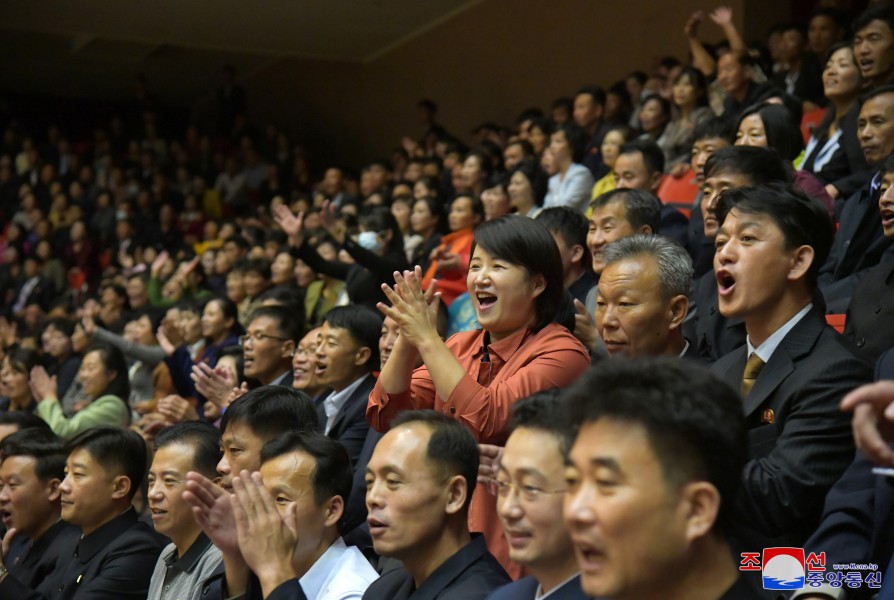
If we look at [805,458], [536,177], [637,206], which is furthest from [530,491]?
[536,177]

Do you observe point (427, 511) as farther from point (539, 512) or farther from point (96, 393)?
point (96, 393)

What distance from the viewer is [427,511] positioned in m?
2.29

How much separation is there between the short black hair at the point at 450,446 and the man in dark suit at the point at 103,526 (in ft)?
4.87

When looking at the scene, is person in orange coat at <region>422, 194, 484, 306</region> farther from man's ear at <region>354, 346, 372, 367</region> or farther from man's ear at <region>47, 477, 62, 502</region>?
man's ear at <region>47, 477, 62, 502</region>

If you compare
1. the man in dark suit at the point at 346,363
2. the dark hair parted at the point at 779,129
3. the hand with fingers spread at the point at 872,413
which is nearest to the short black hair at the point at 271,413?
the man in dark suit at the point at 346,363

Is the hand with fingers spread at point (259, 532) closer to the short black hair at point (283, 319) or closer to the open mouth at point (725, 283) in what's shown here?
the open mouth at point (725, 283)

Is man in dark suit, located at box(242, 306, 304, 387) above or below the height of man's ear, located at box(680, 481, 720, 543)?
above

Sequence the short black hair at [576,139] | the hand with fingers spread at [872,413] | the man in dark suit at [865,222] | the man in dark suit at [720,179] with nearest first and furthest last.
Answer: the hand with fingers spread at [872,413] < the man in dark suit at [720,179] < the man in dark suit at [865,222] < the short black hair at [576,139]

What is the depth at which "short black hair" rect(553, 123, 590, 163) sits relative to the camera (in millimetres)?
6391

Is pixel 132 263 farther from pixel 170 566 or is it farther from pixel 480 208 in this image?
pixel 170 566

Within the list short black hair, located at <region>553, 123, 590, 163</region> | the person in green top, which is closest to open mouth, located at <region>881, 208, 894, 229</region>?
short black hair, located at <region>553, 123, 590, 163</region>

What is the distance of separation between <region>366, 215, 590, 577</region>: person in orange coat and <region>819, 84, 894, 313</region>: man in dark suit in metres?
1.21

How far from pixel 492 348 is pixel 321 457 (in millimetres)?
534

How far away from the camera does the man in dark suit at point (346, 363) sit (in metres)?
Result: 3.76
